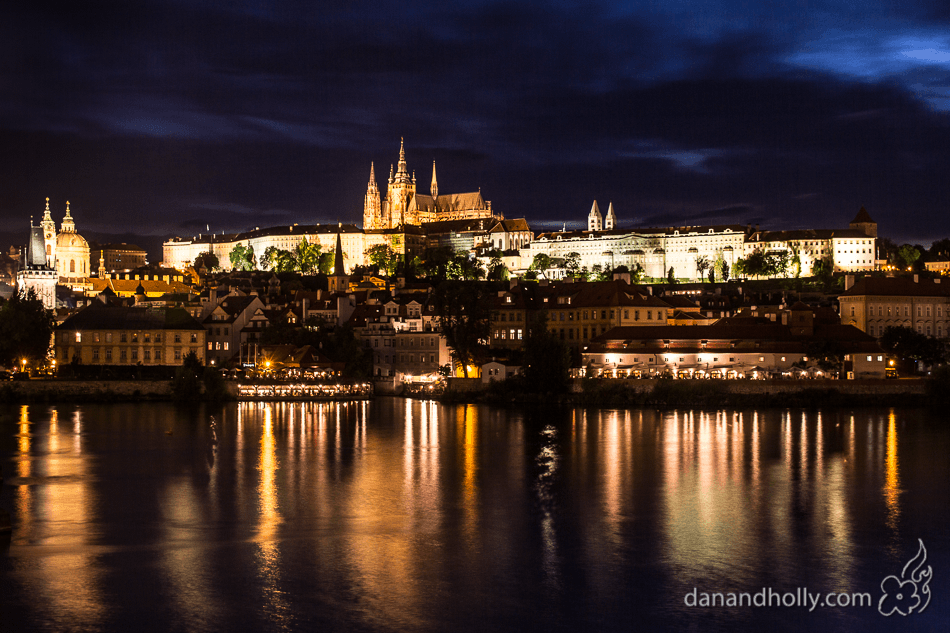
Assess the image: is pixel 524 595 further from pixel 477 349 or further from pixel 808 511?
pixel 477 349

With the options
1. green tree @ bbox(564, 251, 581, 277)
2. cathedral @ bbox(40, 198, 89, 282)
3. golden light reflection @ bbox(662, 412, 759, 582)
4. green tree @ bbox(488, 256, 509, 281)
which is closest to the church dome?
cathedral @ bbox(40, 198, 89, 282)

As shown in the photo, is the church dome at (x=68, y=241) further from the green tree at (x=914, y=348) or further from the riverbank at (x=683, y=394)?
the green tree at (x=914, y=348)

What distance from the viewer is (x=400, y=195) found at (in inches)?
5625

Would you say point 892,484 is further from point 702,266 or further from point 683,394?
point 702,266

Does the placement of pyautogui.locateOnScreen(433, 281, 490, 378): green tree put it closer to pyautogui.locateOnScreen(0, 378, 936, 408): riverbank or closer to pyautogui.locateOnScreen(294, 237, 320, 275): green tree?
pyautogui.locateOnScreen(0, 378, 936, 408): riverbank

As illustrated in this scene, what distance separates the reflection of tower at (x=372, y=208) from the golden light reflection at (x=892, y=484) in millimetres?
117335

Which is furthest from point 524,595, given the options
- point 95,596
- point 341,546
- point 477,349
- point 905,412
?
point 477,349

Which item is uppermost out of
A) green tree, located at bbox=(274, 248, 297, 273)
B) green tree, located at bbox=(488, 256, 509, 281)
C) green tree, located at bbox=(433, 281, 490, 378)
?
green tree, located at bbox=(274, 248, 297, 273)

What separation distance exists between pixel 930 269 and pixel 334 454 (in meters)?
81.4

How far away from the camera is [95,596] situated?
14547 millimetres

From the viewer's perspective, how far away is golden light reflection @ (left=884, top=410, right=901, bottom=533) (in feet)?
63.5

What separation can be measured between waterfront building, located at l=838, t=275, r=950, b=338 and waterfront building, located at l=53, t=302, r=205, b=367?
31711mm

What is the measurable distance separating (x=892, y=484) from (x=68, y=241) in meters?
98.8

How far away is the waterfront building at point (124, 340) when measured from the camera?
1861 inches
